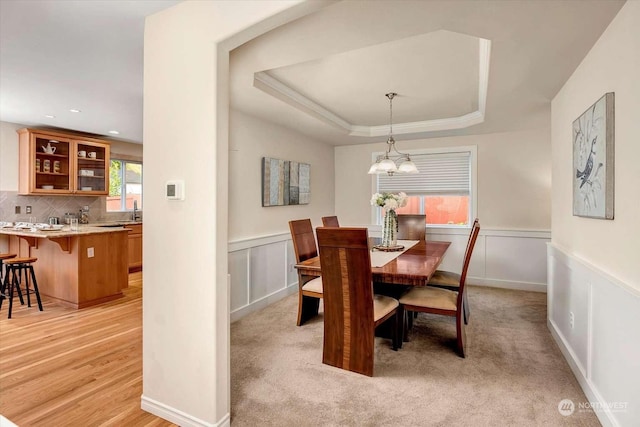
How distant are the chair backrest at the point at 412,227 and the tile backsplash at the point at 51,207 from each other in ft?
16.2

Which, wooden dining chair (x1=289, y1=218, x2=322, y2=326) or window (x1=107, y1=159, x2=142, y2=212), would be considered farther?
window (x1=107, y1=159, x2=142, y2=212)

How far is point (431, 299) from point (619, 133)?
159 centimetres

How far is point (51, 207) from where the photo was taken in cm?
523

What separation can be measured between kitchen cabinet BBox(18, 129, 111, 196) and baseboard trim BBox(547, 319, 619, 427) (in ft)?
20.7

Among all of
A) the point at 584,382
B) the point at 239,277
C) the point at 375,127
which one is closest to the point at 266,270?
the point at 239,277

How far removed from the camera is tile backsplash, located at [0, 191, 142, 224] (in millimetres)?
4773

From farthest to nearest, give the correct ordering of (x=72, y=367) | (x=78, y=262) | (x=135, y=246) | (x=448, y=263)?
(x=135, y=246) → (x=448, y=263) → (x=78, y=262) → (x=72, y=367)

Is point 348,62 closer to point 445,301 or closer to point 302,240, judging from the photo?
point 302,240

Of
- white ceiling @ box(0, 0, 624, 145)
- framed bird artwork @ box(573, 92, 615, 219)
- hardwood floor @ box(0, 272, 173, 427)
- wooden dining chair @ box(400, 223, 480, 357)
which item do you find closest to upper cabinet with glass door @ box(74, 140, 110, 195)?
white ceiling @ box(0, 0, 624, 145)

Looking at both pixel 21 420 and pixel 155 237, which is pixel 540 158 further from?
pixel 21 420

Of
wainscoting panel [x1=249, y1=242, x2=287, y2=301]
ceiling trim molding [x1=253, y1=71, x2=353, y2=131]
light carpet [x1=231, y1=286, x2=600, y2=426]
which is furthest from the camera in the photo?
wainscoting panel [x1=249, y1=242, x2=287, y2=301]

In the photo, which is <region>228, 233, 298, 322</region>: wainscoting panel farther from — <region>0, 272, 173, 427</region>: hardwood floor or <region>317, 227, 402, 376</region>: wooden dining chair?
<region>317, 227, 402, 376</region>: wooden dining chair

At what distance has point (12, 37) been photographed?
227cm

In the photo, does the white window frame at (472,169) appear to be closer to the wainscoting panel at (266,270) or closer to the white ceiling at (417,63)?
the white ceiling at (417,63)
